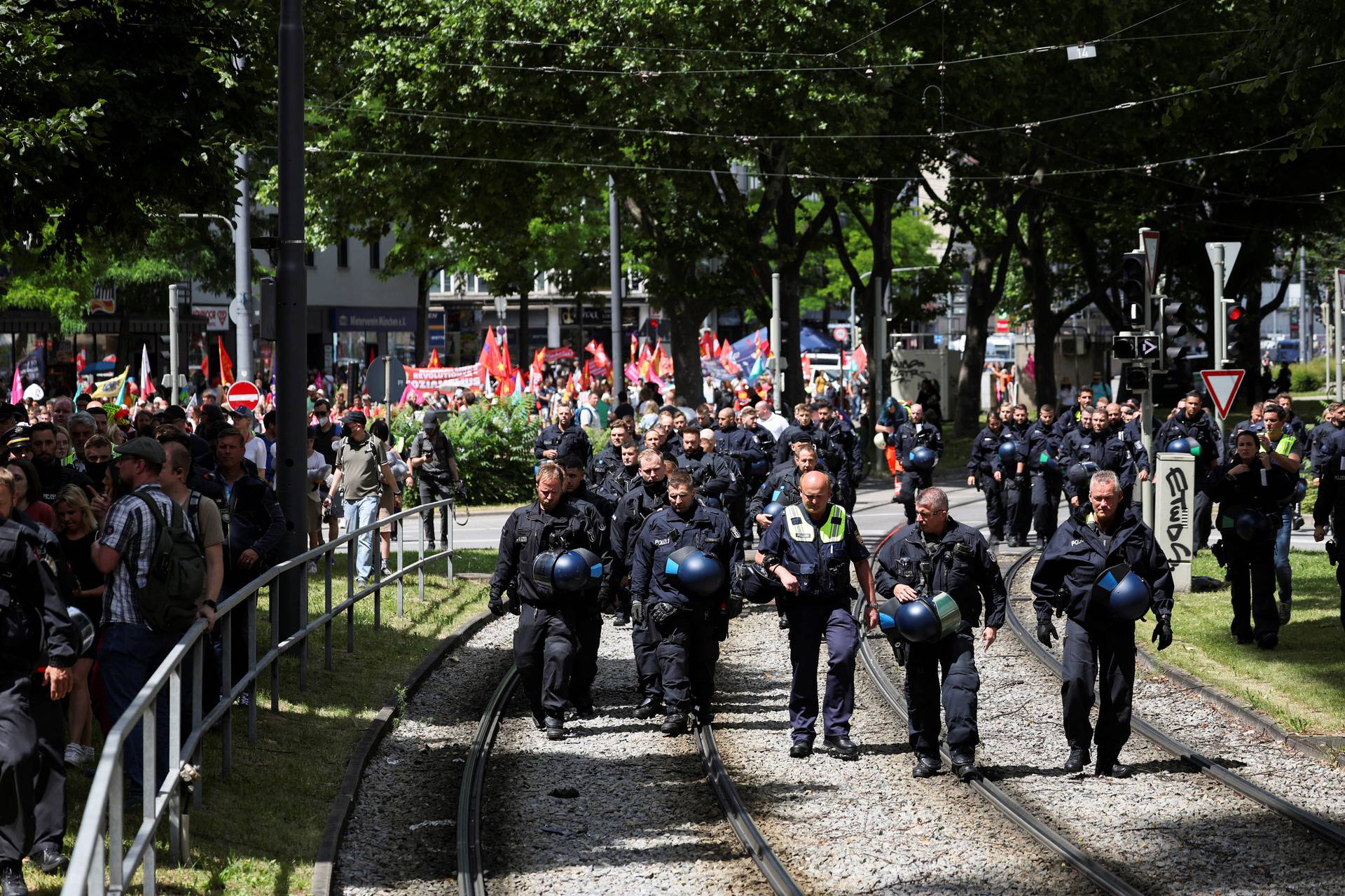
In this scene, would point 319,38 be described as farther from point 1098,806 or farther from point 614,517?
point 1098,806

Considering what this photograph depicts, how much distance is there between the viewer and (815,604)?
10.1 m

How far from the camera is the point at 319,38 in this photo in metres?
20.0

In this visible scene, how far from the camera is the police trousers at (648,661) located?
36.8 feet

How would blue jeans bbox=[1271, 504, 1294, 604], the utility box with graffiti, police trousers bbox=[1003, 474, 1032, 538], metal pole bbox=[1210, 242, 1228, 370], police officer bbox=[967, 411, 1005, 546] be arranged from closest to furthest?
blue jeans bbox=[1271, 504, 1294, 604] → the utility box with graffiti → metal pole bbox=[1210, 242, 1228, 370] → police trousers bbox=[1003, 474, 1032, 538] → police officer bbox=[967, 411, 1005, 546]

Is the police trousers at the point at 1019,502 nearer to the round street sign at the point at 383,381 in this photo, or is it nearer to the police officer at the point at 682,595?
the round street sign at the point at 383,381

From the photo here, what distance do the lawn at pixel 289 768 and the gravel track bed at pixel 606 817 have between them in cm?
89

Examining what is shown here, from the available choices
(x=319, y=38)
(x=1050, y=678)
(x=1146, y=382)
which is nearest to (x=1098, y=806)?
(x=1050, y=678)

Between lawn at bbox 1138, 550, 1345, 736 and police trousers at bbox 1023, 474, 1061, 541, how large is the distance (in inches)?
135

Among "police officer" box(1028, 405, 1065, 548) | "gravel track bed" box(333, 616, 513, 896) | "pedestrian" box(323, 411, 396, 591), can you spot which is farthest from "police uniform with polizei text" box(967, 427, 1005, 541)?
"gravel track bed" box(333, 616, 513, 896)

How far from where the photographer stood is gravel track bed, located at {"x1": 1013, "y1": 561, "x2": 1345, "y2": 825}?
29.6 ft

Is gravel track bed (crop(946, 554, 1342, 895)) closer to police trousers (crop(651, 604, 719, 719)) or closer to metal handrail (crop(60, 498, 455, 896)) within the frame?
police trousers (crop(651, 604, 719, 719))

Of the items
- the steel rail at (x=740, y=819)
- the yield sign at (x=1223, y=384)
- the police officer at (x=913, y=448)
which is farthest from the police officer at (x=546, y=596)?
the yield sign at (x=1223, y=384)

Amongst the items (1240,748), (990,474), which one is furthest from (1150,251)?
(1240,748)

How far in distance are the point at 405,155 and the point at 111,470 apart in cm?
2095
